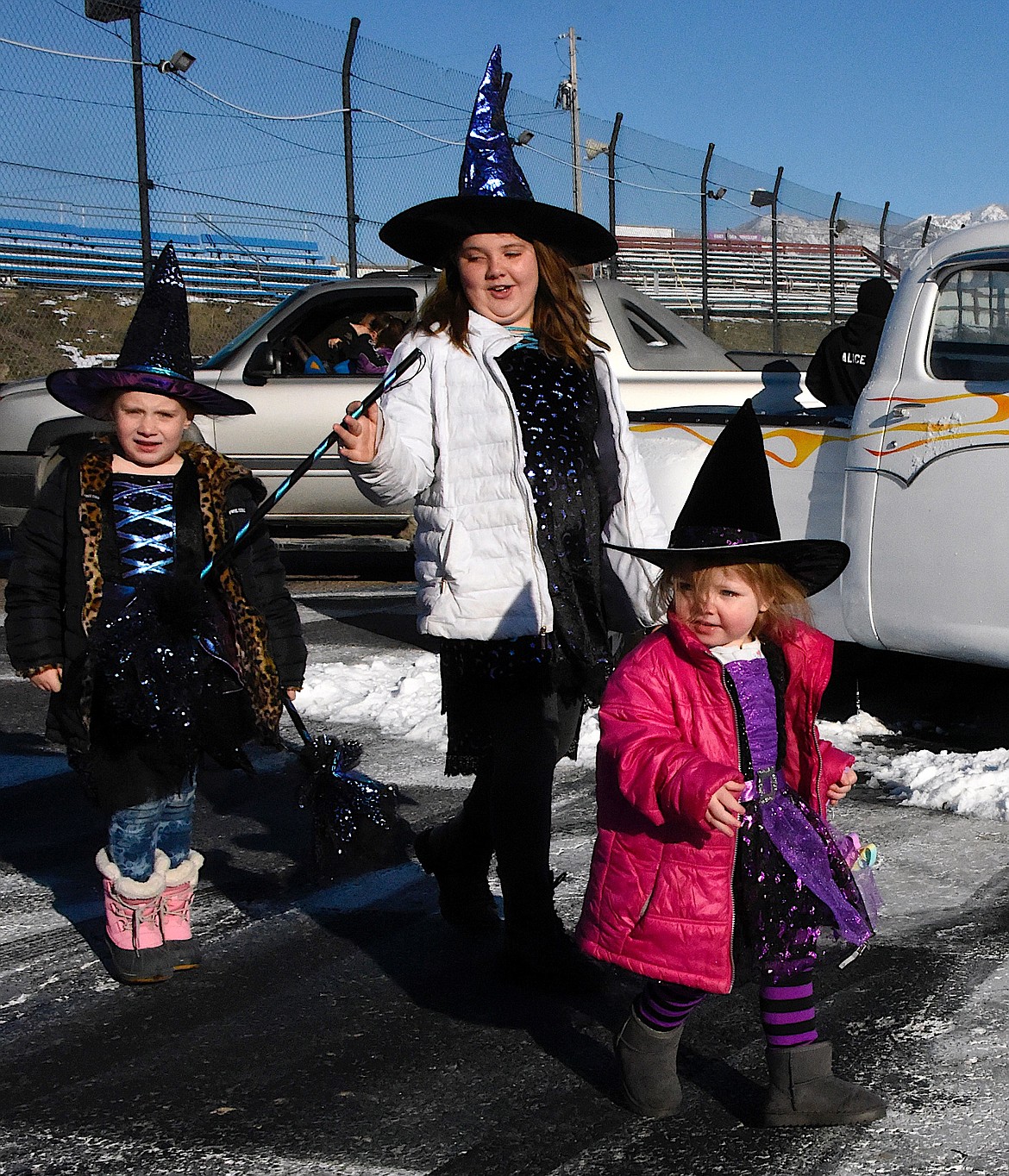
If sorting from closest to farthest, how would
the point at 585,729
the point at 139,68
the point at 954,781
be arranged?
1. the point at 954,781
2. the point at 585,729
3. the point at 139,68

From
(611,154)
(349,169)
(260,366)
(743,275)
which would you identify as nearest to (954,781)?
(260,366)

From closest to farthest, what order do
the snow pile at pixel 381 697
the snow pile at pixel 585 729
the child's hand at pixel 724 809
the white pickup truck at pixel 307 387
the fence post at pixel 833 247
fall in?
1. the child's hand at pixel 724 809
2. the snow pile at pixel 585 729
3. the snow pile at pixel 381 697
4. the white pickup truck at pixel 307 387
5. the fence post at pixel 833 247

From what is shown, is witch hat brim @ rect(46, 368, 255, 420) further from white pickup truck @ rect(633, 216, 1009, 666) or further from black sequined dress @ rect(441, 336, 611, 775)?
white pickup truck @ rect(633, 216, 1009, 666)

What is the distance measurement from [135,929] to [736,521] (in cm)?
185

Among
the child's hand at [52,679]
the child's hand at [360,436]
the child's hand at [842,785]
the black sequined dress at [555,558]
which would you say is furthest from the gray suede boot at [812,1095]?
the child's hand at [52,679]

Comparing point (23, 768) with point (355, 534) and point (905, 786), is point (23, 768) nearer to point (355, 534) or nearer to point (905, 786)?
point (905, 786)

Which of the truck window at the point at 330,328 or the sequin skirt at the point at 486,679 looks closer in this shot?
the sequin skirt at the point at 486,679

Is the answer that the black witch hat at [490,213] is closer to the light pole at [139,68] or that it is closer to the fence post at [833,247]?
the light pole at [139,68]

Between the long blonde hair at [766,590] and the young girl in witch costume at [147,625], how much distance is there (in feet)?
3.90

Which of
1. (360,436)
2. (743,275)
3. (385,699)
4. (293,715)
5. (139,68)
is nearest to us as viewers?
(360,436)

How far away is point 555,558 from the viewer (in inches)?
131

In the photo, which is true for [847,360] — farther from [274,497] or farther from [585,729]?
[274,497]

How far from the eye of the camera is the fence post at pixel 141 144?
1344 centimetres

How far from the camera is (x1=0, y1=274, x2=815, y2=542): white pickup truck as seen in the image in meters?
9.19
